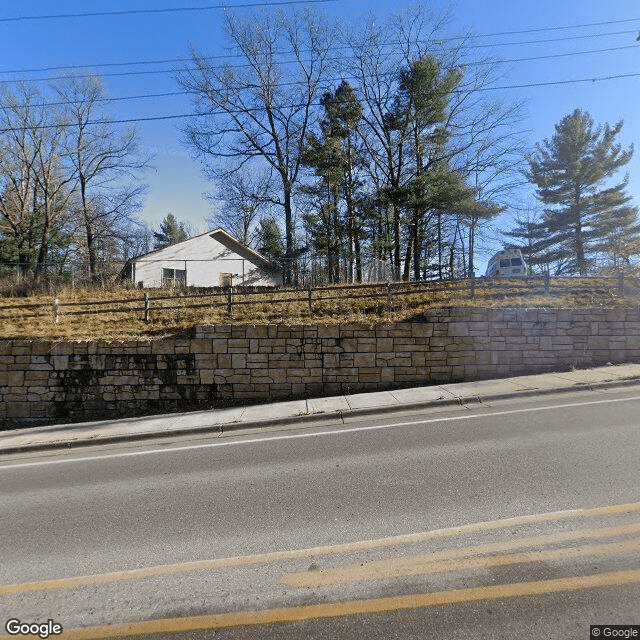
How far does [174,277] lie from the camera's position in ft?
79.7

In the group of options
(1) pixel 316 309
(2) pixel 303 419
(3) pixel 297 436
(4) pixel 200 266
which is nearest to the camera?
(3) pixel 297 436

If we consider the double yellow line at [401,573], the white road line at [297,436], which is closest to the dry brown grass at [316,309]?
the white road line at [297,436]

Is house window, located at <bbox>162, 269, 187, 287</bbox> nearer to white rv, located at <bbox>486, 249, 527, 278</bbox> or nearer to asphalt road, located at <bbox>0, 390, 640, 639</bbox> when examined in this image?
asphalt road, located at <bbox>0, 390, 640, 639</bbox>

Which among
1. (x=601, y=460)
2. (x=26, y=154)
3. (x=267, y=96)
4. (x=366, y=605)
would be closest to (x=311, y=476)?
(x=366, y=605)

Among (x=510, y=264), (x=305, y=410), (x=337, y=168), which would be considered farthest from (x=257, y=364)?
(x=510, y=264)

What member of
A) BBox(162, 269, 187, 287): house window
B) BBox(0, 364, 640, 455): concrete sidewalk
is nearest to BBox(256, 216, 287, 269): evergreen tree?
BBox(162, 269, 187, 287): house window

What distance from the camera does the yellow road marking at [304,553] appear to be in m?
2.79

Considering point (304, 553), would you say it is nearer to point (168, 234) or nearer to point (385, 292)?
point (385, 292)

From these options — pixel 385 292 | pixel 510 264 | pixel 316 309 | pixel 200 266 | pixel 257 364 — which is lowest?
pixel 257 364

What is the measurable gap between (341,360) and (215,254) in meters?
22.5

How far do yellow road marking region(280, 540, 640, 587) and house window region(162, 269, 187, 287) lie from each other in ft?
72.7

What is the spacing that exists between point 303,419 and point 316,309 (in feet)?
14.4

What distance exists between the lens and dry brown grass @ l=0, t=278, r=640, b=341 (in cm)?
1012

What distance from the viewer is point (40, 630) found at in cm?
238
